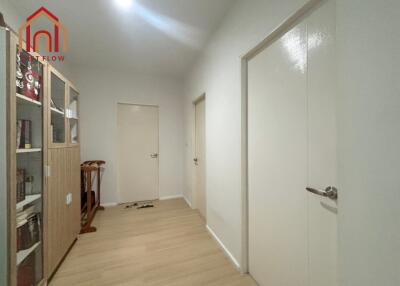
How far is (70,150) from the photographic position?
6.43ft

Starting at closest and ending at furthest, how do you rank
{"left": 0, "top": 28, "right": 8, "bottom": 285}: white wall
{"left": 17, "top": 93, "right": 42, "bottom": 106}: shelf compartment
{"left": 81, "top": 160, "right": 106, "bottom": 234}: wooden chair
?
1. {"left": 0, "top": 28, "right": 8, "bottom": 285}: white wall
2. {"left": 17, "top": 93, "right": 42, "bottom": 106}: shelf compartment
3. {"left": 81, "top": 160, "right": 106, "bottom": 234}: wooden chair

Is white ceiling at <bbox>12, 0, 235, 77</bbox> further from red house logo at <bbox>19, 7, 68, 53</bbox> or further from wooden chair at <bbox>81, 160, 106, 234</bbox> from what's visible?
wooden chair at <bbox>81, 160, 106, 234</bbox>

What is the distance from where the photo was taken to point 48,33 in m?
2.11

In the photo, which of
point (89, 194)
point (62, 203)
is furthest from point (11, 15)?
point (89, 194)

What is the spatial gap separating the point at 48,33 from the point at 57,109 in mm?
1178

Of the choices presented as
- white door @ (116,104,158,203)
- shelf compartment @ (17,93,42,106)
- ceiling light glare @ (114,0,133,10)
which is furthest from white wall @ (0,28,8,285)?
white door @ (116,104,158,203)

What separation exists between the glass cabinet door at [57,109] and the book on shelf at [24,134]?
0.26m

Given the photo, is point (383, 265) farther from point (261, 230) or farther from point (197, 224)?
point (197, 224)

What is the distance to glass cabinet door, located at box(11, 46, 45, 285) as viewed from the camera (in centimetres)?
125

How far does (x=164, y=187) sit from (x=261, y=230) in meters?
2.63

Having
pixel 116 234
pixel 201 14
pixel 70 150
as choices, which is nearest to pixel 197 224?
pixel 116 234
